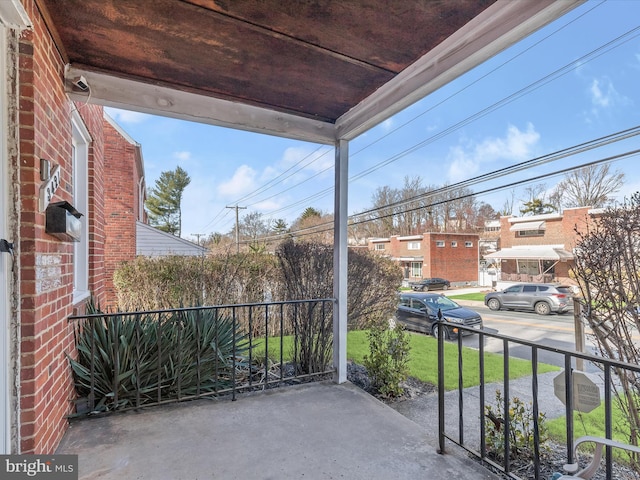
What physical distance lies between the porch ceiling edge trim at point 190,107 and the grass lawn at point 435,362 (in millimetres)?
2390

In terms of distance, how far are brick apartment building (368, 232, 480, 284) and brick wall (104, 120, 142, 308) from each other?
637cm

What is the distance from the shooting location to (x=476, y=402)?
3465 mm

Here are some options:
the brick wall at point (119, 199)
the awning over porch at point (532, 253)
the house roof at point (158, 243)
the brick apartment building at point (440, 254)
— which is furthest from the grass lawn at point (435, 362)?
the house roof at point (158, 243)

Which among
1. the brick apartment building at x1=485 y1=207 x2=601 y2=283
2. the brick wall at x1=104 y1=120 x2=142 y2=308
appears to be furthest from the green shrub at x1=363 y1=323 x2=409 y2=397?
the brick wall at x1=104 y1=120 x2=142 y2=308

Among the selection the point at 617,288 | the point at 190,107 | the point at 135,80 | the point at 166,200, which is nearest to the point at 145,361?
the point at 190,107

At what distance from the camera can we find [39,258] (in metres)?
1.68

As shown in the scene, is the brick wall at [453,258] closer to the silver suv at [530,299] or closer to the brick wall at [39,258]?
the silver suv at [530,299]

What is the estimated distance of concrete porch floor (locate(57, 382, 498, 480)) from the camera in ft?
6.07

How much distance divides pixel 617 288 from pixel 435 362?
10.6ft

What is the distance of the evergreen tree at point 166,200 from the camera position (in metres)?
24.1

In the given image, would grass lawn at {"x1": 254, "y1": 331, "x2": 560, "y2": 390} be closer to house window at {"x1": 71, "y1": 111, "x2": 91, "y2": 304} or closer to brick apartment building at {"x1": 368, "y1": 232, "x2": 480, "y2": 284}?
house window at {"x1": 71, "y1": 111, "x2": 91, "y2": 304}

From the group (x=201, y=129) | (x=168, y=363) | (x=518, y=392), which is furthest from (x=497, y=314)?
(x=201, y=129)

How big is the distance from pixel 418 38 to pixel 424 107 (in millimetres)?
7651

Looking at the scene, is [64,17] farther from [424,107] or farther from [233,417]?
[424,107]
